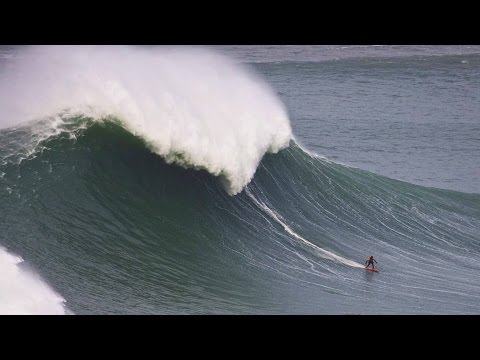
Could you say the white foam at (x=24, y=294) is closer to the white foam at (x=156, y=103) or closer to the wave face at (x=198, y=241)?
the wave face at (x=198, y=241)

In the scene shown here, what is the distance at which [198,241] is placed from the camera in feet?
52.0

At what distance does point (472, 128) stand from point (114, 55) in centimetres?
2086

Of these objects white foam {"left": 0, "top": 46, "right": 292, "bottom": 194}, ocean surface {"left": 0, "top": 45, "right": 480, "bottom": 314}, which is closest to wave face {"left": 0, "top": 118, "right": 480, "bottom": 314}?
ocean surface {"left": 0, "top": 45, "right": 480, "bottom": 314}

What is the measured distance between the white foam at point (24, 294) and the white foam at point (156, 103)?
4825mm

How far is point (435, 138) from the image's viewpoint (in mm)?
34125

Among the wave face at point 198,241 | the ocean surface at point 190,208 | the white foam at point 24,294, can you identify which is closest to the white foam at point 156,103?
the ocean surface at point 190,208

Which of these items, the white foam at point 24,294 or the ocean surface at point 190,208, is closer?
the white foam at point 24,294

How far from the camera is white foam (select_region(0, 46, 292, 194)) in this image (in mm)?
16688

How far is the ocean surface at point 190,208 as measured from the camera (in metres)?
13.6

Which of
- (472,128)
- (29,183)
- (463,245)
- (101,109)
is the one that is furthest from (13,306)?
(472,128)

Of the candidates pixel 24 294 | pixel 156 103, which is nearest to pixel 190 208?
pixel 156 103

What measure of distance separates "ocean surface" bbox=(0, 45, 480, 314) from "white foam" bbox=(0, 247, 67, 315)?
0.09 ft

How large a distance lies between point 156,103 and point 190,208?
7.65 ft

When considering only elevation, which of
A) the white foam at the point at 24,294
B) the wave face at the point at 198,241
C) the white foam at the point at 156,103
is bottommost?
the white foam at the point at 24,294
